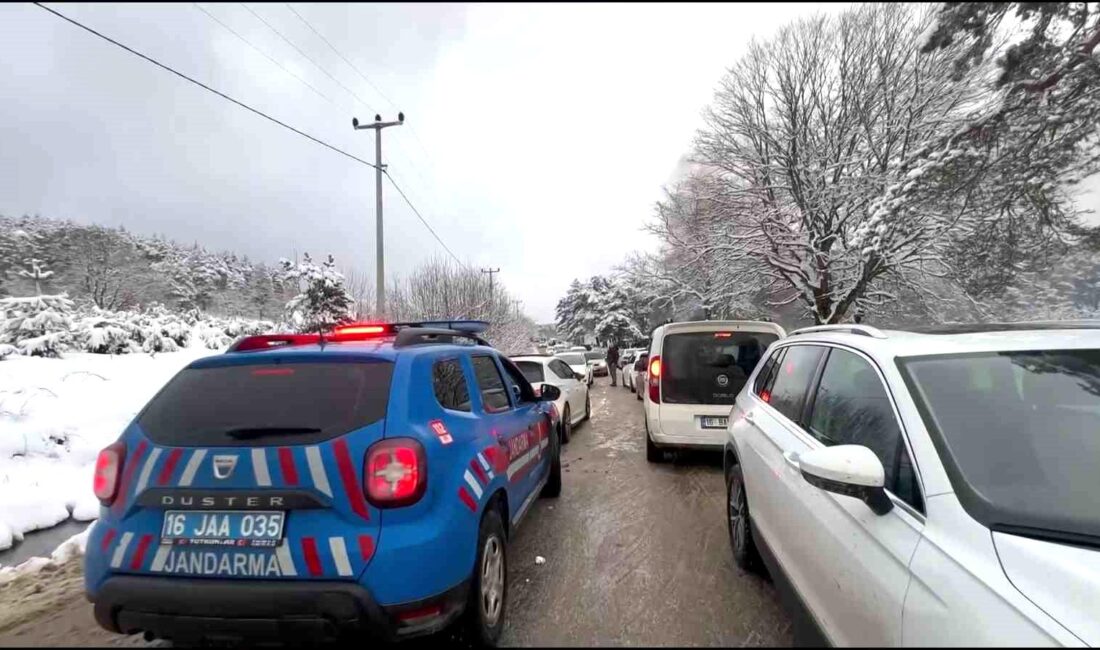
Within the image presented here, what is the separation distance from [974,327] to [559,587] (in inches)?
112

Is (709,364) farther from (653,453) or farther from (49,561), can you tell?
(49,561)

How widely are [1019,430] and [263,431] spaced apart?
123 inches

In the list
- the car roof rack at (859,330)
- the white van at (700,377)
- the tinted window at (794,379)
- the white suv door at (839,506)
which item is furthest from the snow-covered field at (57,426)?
the car roof rack at (859,330)

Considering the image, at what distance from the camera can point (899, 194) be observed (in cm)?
854

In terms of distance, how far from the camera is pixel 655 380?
679 cm

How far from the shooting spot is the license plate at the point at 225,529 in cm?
215

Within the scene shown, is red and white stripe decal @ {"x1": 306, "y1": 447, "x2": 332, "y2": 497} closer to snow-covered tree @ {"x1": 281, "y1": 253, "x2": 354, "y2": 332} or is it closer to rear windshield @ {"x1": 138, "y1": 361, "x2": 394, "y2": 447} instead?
rear windshield @ {"x1": 138, "y1": 361, "x2": 394, "y2": 447}

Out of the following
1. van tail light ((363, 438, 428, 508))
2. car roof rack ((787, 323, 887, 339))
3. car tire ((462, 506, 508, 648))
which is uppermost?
car roof rack ((787, 323, 887, 339))

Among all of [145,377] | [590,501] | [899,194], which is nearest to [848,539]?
[590,501]

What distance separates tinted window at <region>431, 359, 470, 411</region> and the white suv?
1.73 m

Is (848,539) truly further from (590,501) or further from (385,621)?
(590,501)

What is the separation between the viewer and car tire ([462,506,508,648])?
249 centimetres

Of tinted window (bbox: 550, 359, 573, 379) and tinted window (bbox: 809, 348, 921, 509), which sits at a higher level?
tinted window (bbox: 809, 348, 921, 509)

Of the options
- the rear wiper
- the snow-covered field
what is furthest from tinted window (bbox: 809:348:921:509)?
the snow-covered field
